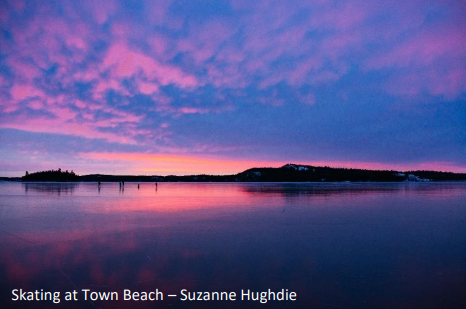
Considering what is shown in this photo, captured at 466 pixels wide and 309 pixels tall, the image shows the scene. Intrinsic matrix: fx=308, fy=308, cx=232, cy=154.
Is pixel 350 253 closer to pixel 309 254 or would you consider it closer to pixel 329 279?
pixel 309 254

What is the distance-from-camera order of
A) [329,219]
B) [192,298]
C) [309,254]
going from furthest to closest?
1. [329,219]
2. [309,254]
3. [192,298]

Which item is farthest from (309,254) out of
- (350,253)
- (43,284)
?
(43,284)

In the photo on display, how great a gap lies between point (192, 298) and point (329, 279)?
3003 millimetres

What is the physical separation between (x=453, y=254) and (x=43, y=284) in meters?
10.6

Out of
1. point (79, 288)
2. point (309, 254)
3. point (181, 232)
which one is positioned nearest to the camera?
point (79, 288)

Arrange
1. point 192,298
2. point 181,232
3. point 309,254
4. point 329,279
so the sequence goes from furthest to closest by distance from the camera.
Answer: point 181,232 → point 309,254 → point 329,279 → point 192,298

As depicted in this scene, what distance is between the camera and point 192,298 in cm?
579

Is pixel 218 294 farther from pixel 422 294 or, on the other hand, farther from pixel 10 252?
pixel 10 252

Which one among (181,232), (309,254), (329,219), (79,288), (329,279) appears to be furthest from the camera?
(329,219)

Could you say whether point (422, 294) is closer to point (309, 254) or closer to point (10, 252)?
point (309, 254)

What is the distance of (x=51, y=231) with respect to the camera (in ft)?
39.5

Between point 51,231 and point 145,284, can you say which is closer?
point 145,284

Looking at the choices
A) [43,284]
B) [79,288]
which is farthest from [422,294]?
[43,284]

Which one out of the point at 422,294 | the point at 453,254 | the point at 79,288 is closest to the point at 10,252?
the point at 79,288
